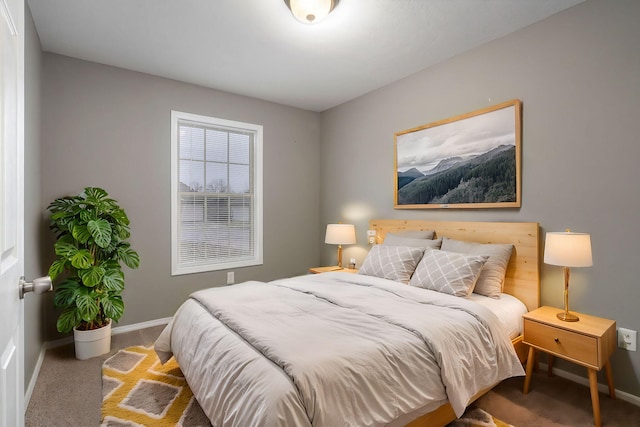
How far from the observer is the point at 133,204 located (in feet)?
10.9

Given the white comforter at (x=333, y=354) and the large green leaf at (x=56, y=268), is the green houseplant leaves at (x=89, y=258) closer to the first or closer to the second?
the large green leaf at (x=56, y=268)

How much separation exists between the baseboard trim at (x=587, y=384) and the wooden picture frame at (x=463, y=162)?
124cm

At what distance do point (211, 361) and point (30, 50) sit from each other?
2538 mm

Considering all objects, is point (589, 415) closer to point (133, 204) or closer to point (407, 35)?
point (407, 35)

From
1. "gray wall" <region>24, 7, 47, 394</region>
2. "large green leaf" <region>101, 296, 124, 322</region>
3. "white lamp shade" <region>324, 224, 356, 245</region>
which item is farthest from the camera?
"white lamp shade" <region>324, 224, 356, 245</region>

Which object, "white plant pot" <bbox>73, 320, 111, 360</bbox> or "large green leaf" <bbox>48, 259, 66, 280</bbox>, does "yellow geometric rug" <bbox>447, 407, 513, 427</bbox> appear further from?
"large green leaf" <bbox>48, 259, 66, 280</bbox>

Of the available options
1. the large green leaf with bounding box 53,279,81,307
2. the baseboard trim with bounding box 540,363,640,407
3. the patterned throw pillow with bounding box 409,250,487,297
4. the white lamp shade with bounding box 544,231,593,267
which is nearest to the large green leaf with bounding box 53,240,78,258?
the large green leaf with bounding box 53,279,81,307

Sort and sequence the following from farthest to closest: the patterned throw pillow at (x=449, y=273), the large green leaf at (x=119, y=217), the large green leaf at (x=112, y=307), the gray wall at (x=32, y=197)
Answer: the large green leaf at (x=119, y=217)
the large green leaf at (x=112, y=307)
the patterned throw pillow at (x=449, y=273)
the gray wall at (x=32, y=197)

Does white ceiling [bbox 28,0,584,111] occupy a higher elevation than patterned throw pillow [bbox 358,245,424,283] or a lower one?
higher

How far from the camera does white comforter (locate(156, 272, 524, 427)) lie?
1304mm

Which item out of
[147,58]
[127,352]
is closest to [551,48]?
[147,58]

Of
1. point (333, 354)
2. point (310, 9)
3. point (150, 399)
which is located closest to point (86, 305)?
point (150, 399)

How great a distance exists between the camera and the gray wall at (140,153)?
296 cm

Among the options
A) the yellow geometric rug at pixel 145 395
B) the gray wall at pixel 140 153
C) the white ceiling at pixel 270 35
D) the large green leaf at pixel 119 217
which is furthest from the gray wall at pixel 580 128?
the large green leaf at pixel 119 217
